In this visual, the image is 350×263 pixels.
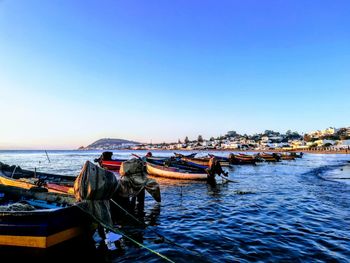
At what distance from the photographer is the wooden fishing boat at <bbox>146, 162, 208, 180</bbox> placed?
27.0 m

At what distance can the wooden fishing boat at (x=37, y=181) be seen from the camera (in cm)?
1291

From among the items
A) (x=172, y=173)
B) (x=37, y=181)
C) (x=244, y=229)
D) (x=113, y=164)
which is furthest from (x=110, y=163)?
(x=244, y=229)

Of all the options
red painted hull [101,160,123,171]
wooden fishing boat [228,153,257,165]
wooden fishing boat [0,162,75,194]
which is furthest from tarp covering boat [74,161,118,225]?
wooden fishing boat [228,153,257,165]

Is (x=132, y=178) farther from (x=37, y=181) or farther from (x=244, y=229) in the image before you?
(x=244, y=229)

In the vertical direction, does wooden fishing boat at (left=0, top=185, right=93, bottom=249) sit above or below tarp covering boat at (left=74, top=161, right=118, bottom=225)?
below

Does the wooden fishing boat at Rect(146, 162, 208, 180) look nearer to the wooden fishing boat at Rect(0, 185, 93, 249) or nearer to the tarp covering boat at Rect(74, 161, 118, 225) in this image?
the tarp covering boat at Rect(74, 161, 118, 225)

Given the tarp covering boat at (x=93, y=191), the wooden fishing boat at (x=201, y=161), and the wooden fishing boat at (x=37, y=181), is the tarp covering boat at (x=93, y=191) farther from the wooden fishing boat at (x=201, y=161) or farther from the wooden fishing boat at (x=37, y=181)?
the wooden fishing boat at (x=201, y=161)

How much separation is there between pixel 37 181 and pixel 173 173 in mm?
16399

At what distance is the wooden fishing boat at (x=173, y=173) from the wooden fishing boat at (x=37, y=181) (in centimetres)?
1381

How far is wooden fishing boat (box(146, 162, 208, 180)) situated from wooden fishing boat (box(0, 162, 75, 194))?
13810mm

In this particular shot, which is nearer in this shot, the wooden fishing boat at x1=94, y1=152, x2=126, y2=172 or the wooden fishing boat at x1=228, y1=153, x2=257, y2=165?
the wooden fishing boat at x1=94, y1=152, x2=126, y2=172

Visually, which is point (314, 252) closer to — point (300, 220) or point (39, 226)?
point (300, 220)

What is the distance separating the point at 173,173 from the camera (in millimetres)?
28484

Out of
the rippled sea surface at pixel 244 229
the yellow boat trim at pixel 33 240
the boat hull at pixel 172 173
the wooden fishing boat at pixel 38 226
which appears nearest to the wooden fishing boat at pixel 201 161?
the boat hull at pixel 172 173
